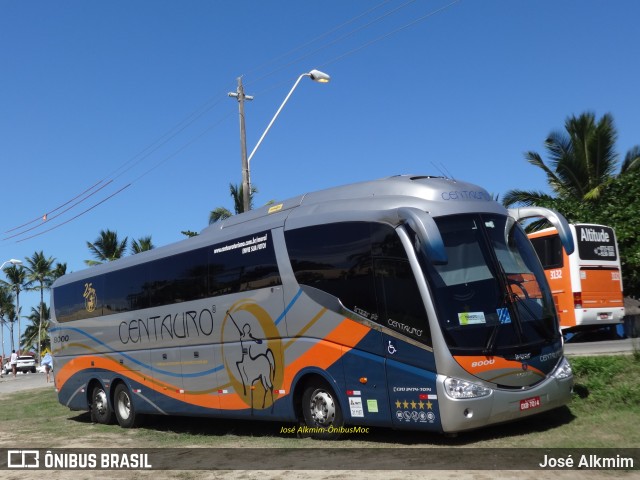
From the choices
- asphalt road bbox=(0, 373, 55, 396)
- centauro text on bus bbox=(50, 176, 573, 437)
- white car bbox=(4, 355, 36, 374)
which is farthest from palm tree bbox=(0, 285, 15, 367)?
centauro text on bus bbox=(50, 176, 573, 437)

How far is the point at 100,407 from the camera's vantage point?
56.5 feet

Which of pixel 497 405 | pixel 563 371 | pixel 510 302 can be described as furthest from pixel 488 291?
pixel 563 371

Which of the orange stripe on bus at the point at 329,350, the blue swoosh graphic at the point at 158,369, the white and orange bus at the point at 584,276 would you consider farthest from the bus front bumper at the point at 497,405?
the white and orange bus at the point at 584,276

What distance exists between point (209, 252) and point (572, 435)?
6.99 m

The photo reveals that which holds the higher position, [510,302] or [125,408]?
[510,302]

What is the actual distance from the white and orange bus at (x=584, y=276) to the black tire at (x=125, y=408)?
537 inches

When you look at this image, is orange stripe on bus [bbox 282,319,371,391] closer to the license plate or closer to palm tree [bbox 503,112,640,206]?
the license plate

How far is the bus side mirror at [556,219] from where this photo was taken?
10336 mm

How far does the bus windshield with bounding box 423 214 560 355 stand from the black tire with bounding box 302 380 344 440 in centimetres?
238

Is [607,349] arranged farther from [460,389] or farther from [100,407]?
[100,407]

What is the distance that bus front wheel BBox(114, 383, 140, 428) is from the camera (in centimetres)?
1598

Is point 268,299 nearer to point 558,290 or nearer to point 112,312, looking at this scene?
point 112,312

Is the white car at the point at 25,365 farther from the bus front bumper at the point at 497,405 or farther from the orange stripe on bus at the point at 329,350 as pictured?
the bus front bumper at the point at 497,405

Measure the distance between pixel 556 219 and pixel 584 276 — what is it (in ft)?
45.9
